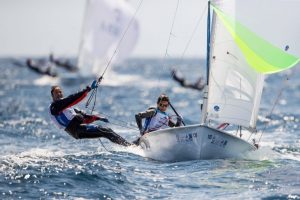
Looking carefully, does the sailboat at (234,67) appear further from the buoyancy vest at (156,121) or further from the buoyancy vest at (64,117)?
the buoyancy vest at (64,117)

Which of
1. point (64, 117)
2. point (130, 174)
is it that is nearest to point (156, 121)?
point (64, 117)

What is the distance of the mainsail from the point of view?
12320mm

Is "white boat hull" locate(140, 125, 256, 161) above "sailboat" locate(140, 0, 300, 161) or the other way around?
the other way around

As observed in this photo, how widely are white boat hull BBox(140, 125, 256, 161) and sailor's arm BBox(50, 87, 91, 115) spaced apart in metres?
1.49

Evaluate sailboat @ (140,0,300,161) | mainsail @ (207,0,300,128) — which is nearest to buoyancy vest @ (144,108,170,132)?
sailboat @ (140,0,300,161)

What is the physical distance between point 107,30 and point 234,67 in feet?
95.1

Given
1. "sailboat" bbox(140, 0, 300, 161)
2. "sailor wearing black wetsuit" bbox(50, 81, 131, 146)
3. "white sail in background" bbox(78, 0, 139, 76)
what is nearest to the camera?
"sailboat" bbox(140, 0, 300, 161)

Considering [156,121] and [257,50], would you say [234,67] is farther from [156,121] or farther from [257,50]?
[156,121]

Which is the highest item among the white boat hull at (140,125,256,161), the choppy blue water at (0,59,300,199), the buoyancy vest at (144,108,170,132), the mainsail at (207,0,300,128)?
the mainsail at (207,0,300,128)

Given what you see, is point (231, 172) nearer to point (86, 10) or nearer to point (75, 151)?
point (75, 151)

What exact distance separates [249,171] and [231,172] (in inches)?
14.6

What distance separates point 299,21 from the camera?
12.8 m

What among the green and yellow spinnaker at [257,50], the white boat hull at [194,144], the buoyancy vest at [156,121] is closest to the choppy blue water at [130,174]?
the white boat hull at [194,144]

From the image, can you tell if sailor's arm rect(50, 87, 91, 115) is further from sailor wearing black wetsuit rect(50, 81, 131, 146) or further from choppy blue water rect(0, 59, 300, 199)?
choppy blue water rect(0, 59, 300, 199)
